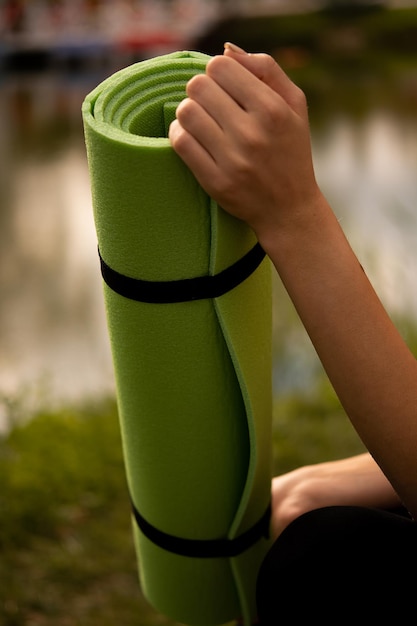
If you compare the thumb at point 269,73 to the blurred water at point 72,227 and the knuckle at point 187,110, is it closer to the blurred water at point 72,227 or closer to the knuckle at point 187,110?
the knuckle at point 187,110

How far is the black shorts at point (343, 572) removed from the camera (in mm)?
757

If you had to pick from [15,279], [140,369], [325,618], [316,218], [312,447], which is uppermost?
[316,218]

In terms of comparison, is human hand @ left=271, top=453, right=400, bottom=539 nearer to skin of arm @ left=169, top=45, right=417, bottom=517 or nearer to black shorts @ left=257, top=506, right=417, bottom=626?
black shorts @ left=257, top=506, right=417, bottom=626

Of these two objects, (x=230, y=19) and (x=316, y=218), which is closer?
(x=316, y=218)

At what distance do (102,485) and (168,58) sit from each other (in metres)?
1.06

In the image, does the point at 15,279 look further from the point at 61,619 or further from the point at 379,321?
the point at 379,321

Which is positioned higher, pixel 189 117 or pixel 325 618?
pixel 189 117

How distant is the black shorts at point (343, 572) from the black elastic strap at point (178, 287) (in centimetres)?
23

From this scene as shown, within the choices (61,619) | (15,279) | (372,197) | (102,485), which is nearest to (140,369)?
(61,619)

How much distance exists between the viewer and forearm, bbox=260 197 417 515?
0.68 metres

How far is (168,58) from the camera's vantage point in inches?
29.4

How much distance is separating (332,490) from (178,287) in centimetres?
32

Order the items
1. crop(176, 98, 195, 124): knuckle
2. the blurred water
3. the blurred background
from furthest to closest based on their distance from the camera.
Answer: the blurred water → the blurred background → crop(176, 98, 195, 124): knuckle

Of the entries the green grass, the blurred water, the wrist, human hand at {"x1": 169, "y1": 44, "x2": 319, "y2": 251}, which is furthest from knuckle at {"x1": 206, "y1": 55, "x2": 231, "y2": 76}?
the blurred water
